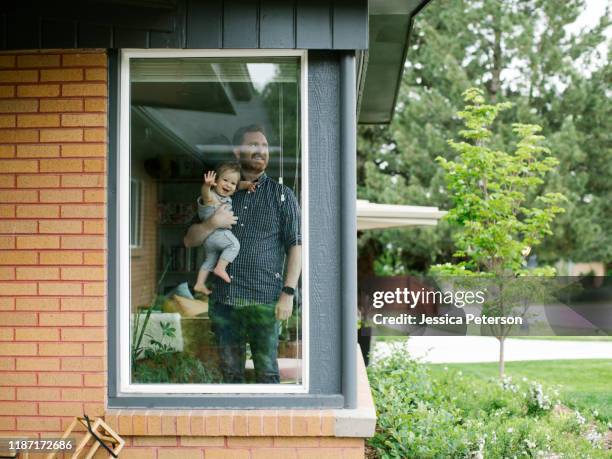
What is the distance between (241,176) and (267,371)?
109cm

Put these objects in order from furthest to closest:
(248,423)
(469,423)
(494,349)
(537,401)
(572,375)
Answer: (494,349)
(572,375)
(537,401)
(469,423)
(248,423)

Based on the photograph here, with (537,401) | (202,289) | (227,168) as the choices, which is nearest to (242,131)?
(227,168)

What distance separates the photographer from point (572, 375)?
32.7 feet

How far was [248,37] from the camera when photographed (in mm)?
3762

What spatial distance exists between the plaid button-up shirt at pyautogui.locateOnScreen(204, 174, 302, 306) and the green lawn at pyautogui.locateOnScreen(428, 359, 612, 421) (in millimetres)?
4695

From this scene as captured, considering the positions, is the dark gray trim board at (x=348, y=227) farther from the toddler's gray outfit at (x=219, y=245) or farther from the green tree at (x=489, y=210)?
the green tree at (x=489, y=210)

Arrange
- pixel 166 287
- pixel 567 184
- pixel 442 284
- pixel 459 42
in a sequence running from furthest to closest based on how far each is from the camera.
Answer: pixel 459 42 → pixel 567 184 → pixel 442 284 → pixel 166 287

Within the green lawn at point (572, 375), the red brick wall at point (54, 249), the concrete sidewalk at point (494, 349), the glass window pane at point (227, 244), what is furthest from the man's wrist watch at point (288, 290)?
the concrete sidewalk at point (494, 349)

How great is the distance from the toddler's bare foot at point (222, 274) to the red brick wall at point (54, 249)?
60 cm

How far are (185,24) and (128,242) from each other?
1211 mm

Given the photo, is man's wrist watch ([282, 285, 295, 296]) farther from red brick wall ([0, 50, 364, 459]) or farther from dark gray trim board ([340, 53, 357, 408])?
red brick wall ([0, 50, 364, 459])

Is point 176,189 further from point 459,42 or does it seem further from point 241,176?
point 459,42

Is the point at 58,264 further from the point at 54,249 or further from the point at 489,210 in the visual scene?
the point at 489,210

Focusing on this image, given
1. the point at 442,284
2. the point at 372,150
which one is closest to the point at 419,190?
the point at 372,150
